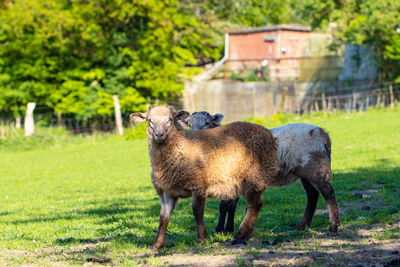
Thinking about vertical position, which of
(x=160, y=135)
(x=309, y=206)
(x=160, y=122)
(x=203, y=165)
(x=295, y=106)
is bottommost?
(x=295, y=106)

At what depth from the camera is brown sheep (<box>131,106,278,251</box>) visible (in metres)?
6.86

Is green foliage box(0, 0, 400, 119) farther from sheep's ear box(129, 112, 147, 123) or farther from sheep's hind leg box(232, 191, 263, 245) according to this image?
sheep's hind leg box(232, 191, 263, 245)

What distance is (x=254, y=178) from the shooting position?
7094mm

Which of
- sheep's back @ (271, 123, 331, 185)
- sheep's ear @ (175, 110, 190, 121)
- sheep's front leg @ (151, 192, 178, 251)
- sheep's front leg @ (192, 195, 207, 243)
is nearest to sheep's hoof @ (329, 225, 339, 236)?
sheep's back @ (271, 123, 331, 185)

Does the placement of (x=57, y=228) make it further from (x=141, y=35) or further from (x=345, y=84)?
(x=345, y=84)

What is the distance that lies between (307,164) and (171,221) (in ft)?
8.46

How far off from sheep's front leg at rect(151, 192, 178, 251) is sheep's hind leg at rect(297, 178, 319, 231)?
1.95 m

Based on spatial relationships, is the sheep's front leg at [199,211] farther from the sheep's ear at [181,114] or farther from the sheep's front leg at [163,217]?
the sheep's ear at [181,114]

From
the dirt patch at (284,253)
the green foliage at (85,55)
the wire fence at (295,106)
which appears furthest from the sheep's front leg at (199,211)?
the green foliage at (85,55)

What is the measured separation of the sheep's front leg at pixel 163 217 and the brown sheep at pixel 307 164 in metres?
0.99

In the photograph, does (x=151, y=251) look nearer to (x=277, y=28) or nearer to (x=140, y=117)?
(x=140, y=117)

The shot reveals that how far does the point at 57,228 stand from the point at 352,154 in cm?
1081

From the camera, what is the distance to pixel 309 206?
25.1ft

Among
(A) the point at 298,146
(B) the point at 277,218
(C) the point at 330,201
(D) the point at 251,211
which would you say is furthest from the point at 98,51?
(C) the point at 330,201
